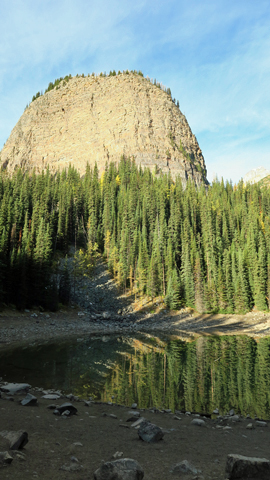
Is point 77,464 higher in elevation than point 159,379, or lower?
higher

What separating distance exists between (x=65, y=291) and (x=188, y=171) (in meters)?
105

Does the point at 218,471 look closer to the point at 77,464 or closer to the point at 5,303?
the point at 77,464

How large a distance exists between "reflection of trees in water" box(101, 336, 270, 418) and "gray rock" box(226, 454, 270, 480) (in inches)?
291

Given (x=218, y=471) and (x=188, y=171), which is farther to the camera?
(x=188, y=171)

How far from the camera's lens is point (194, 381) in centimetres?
1532

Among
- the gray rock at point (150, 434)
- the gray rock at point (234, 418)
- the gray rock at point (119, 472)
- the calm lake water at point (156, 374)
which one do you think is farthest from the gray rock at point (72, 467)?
the calm lake water at point (156, 374)

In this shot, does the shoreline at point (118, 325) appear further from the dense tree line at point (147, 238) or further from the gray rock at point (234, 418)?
the gray rock at point (234, 418)

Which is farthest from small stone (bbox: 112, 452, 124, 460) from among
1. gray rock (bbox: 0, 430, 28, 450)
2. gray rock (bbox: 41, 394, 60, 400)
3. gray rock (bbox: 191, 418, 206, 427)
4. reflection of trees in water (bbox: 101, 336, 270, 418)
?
reflection of trees in water (bbox: 101, 336, 270, 418)

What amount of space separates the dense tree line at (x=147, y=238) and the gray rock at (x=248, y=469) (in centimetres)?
3973

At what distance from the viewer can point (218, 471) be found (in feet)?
16.9

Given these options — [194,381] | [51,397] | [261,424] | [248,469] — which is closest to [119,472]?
[248,469]

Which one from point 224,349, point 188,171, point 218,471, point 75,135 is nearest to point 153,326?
point 224,349

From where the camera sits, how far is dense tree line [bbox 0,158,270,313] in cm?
5025

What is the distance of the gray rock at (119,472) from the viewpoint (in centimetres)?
427
